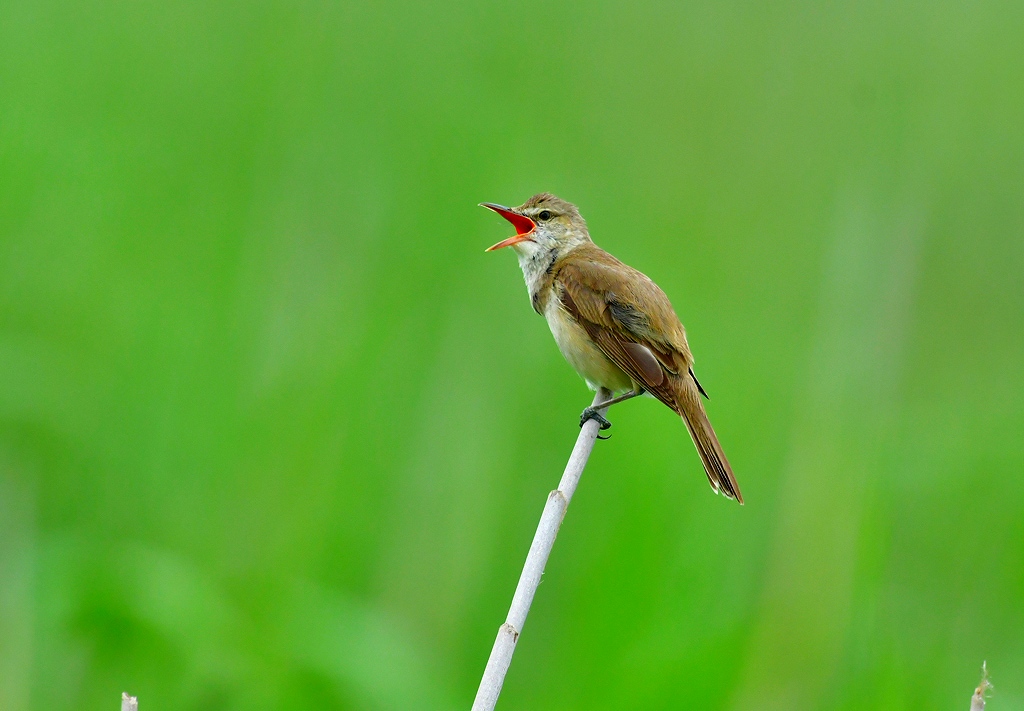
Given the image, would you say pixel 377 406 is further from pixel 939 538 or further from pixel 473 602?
pixel 939 538

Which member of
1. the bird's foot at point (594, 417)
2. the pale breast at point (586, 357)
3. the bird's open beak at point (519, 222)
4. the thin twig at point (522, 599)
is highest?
the bird's open beak at point (519, 222)

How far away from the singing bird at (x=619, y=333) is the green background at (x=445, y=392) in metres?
0.37

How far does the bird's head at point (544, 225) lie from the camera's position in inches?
201

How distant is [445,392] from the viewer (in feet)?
16.1

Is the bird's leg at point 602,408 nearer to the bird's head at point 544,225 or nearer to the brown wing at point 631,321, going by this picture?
the brown wing at point 631,321

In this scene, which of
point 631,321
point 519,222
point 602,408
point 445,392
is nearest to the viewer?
point 602,408

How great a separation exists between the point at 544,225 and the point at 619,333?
2.81 ft

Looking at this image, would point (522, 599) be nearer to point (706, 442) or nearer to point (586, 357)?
point (706, 442)

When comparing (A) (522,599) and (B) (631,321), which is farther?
(B) (631,321)

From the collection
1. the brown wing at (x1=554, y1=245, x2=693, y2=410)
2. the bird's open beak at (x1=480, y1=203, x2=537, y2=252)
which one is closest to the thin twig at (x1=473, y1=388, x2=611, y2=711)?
the brown wing at (x1=554, y1=245, x2=693, y2=410)

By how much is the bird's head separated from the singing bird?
0.02m

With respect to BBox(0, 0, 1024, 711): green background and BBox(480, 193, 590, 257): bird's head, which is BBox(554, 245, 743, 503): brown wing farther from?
BBox(0, 0, 1024, 711): green background

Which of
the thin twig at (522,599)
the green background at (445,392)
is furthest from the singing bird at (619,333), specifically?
the thin twig at (522,599)

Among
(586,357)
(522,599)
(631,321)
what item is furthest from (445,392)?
(522,599)
